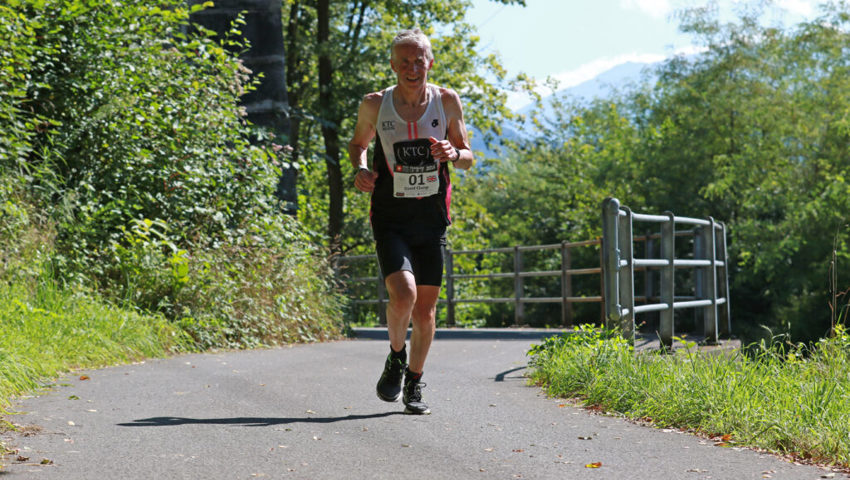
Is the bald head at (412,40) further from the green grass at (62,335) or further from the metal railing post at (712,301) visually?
the metal railing post at (712,301)

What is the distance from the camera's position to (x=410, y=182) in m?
5.23

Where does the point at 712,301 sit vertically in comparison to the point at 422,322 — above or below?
below

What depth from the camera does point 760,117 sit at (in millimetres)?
30125

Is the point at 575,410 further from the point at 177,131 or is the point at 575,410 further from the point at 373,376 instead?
the point at 177,131

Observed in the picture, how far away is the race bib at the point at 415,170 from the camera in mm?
5215

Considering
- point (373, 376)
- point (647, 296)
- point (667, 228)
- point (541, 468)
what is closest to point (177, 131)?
point (373, 376)

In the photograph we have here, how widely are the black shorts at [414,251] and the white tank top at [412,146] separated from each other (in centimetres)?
22

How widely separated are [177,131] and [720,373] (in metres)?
7.08

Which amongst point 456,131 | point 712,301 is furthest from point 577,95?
point 456,131

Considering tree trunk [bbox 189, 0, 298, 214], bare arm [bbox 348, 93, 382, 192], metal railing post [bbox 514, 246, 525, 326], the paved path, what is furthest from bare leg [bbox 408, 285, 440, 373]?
metal railing post [bbox 514, 246, 525, 326]

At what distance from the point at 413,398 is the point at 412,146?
1.46 m

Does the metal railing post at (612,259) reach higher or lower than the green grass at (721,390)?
higher

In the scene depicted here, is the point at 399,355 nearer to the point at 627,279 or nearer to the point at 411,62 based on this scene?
the point at 411,62

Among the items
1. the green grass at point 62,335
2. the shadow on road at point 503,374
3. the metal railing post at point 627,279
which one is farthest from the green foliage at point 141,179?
the metal railing post at point 627,279
